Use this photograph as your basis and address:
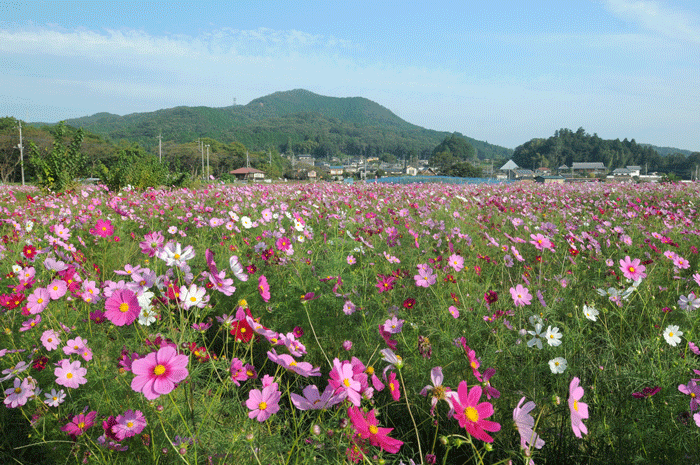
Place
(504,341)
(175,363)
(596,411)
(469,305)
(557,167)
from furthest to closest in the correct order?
1. (557,167)
2. (469,305)
3. (504,341)
4. (596,411)
5. (175,363)

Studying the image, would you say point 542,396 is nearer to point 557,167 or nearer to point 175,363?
point 175,363

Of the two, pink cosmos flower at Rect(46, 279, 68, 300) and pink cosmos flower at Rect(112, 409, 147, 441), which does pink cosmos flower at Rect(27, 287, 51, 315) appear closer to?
pink cosmos flower at Rect(46, 279, 68, 300)

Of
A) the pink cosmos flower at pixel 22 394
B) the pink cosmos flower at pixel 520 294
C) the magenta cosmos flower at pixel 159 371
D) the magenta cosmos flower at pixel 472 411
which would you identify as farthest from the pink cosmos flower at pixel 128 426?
the pink cosmos flower at pixel 520 294

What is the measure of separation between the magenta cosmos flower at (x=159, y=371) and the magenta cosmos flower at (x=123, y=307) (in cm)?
22

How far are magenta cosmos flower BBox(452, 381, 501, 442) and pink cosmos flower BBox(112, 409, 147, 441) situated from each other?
0.72 metres

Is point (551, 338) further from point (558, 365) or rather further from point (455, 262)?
point (455, 262)

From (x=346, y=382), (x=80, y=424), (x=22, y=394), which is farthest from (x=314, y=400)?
(x=22, y=394)

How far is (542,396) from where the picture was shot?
1.41 metres

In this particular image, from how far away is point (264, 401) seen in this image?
0.81 meters

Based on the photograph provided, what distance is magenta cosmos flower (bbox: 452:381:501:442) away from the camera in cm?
68

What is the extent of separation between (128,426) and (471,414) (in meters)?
0.80

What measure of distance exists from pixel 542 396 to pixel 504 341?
13.1 inches

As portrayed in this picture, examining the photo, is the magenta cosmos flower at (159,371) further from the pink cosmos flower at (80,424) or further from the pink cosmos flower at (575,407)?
the pink cosmos flower at (575,407)

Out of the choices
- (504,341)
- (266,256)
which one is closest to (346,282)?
(266,256)
